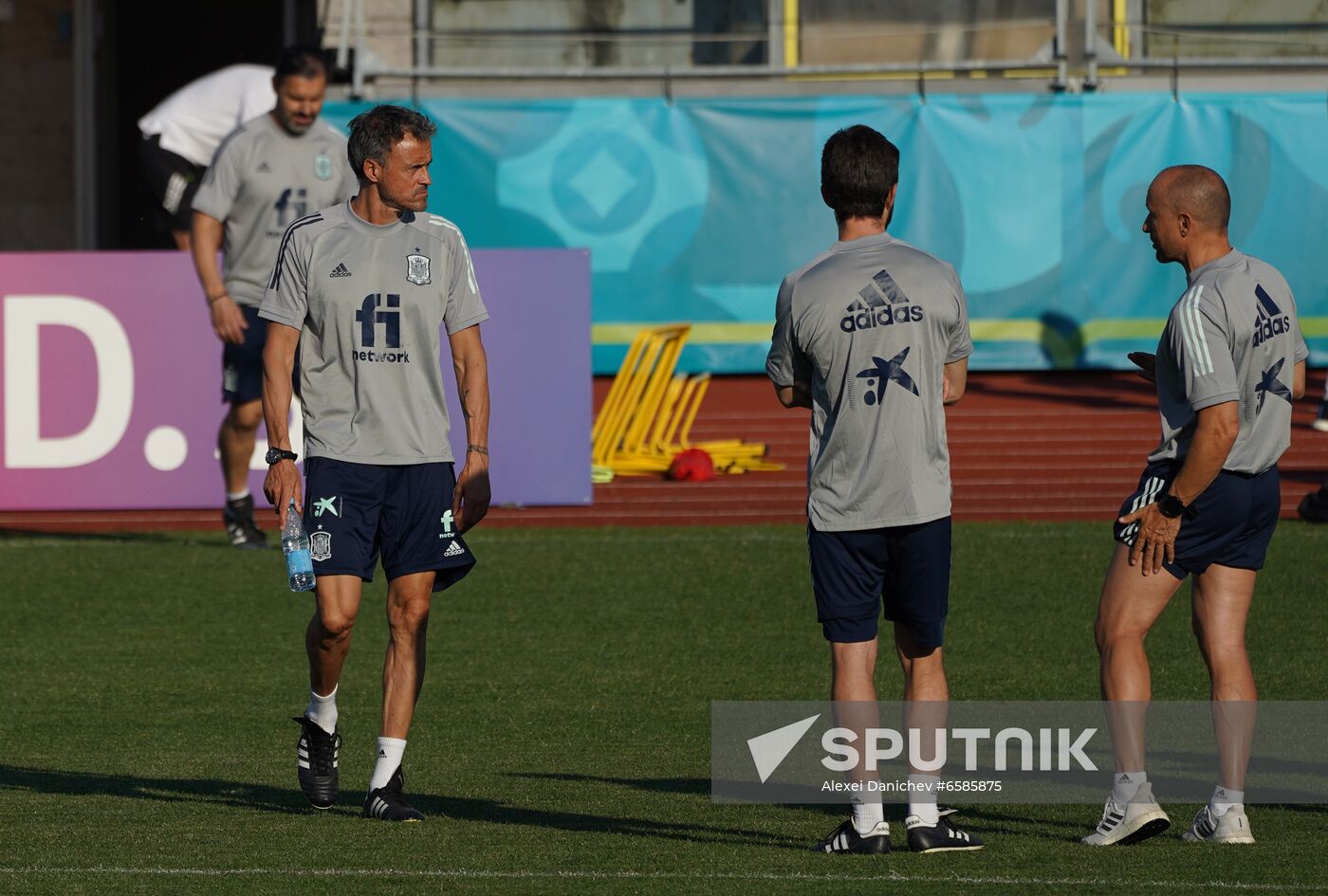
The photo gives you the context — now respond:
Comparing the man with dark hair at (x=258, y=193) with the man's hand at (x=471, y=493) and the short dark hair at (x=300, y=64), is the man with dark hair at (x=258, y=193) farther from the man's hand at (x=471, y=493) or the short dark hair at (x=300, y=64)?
the man's hand at (x=471, y=493)

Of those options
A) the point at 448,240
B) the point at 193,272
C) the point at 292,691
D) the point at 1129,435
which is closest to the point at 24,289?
the point at 193,272

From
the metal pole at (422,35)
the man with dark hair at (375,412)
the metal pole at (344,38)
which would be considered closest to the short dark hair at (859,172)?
the man with dark hair at (375,412)

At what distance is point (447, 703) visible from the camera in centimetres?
750

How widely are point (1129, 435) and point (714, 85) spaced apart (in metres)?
6.42

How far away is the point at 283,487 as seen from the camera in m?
5.71

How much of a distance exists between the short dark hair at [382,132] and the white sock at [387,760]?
1550 millimetres

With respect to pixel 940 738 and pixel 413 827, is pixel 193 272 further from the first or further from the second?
pixel 940 738

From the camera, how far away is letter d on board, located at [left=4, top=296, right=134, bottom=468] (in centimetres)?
→ 1171

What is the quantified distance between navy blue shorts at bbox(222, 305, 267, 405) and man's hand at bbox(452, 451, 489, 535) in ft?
15.9

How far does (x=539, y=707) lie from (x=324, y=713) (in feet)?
5.61

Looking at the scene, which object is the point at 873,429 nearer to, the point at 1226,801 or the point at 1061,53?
the point at 1226,801

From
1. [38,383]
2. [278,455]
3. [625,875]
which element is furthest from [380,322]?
[38,383]

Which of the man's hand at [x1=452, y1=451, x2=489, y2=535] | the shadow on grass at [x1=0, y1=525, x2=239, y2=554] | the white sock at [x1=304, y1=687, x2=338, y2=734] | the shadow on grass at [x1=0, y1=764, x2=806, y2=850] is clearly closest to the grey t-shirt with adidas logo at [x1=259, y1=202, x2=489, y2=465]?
the man's hand at [x1=452, y1=451, x2=489, y2=535]

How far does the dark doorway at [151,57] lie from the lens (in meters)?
22.2
